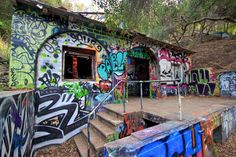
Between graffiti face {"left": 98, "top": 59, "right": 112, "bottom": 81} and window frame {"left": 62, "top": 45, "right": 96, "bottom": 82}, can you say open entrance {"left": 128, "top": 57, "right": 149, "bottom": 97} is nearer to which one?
graffiti face {"left": 98, "top": 59, "right": 112, "bottom": 81}

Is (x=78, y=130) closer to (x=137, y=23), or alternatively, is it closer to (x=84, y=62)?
(x=84, y=62)

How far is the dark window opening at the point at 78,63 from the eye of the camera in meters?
5.11

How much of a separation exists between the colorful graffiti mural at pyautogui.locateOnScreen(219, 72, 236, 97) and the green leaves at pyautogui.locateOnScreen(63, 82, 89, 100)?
7.47m

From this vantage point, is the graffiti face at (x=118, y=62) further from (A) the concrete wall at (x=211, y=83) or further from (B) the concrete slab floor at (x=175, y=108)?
(A) the concrete wall at (x=211, y=83)

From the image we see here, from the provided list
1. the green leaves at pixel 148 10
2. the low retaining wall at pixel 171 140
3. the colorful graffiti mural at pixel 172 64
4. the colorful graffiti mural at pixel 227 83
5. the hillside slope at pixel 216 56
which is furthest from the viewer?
the hillside slope at pixel 216 56

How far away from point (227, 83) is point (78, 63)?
25.8 feet

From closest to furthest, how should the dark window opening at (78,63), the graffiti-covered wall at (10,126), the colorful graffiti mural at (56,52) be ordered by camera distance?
the graffiti-covered wall at (10,126)
the colorful graffiti mural at (56,52)
the dark window opening at (78,63)

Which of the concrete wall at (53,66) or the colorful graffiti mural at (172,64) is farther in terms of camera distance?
the colorful graffiti mural at (172,64)

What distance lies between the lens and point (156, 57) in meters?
7.61

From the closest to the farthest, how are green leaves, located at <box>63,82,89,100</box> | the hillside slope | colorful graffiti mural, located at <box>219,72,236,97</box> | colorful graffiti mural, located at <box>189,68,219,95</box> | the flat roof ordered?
the flat roof, green leaves, located at <box>63,82,89,100</box>, colorful graffiti mural, located at <box>219,72,236,97</box>, colorful graffiti mural, located at <box>189,68,219,95</box>, the hillside slope

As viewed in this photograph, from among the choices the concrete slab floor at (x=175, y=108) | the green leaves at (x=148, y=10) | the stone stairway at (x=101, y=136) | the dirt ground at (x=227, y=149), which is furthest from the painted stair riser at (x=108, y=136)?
the green leaves at (x=148, y=10)

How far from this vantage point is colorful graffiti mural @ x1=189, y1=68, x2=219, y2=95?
830 centimetres

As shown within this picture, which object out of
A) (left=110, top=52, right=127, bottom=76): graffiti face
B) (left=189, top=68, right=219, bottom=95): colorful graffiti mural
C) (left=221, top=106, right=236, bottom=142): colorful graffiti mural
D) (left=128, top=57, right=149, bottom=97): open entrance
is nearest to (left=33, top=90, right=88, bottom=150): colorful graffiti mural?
(left=110, top=52, right=127, bottom=76): graffiti face

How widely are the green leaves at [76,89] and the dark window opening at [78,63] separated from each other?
1.16 ft
